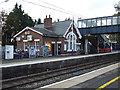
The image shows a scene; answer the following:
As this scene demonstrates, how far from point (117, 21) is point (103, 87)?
24273 millimetres

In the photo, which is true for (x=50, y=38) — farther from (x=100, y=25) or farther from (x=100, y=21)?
(x=100, y=21)

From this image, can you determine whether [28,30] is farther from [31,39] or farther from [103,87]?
[103,87]

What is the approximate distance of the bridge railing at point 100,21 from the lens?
2877 cm

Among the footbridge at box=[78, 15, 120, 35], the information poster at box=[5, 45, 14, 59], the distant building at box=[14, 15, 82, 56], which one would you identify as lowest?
the information poster at box=[5, 45, 14, 59]

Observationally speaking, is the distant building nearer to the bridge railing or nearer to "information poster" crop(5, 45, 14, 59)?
the bridge railing

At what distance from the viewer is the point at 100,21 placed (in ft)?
100

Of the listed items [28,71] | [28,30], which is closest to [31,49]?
[28,30]

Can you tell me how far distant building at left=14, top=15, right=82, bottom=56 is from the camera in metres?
25.6

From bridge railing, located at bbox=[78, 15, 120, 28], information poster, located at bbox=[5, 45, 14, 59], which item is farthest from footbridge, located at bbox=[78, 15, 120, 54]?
information poster, located at bbox=[5, 45, 14, 59]

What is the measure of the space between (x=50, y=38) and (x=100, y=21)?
11.8 m

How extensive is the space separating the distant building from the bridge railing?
9.03 feet

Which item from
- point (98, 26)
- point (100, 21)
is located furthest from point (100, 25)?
point (100, 21)

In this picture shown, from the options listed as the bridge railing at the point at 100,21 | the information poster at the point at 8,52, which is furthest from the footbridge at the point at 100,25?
the information poster at the point at 8,52

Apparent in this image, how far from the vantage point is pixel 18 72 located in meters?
11.5
